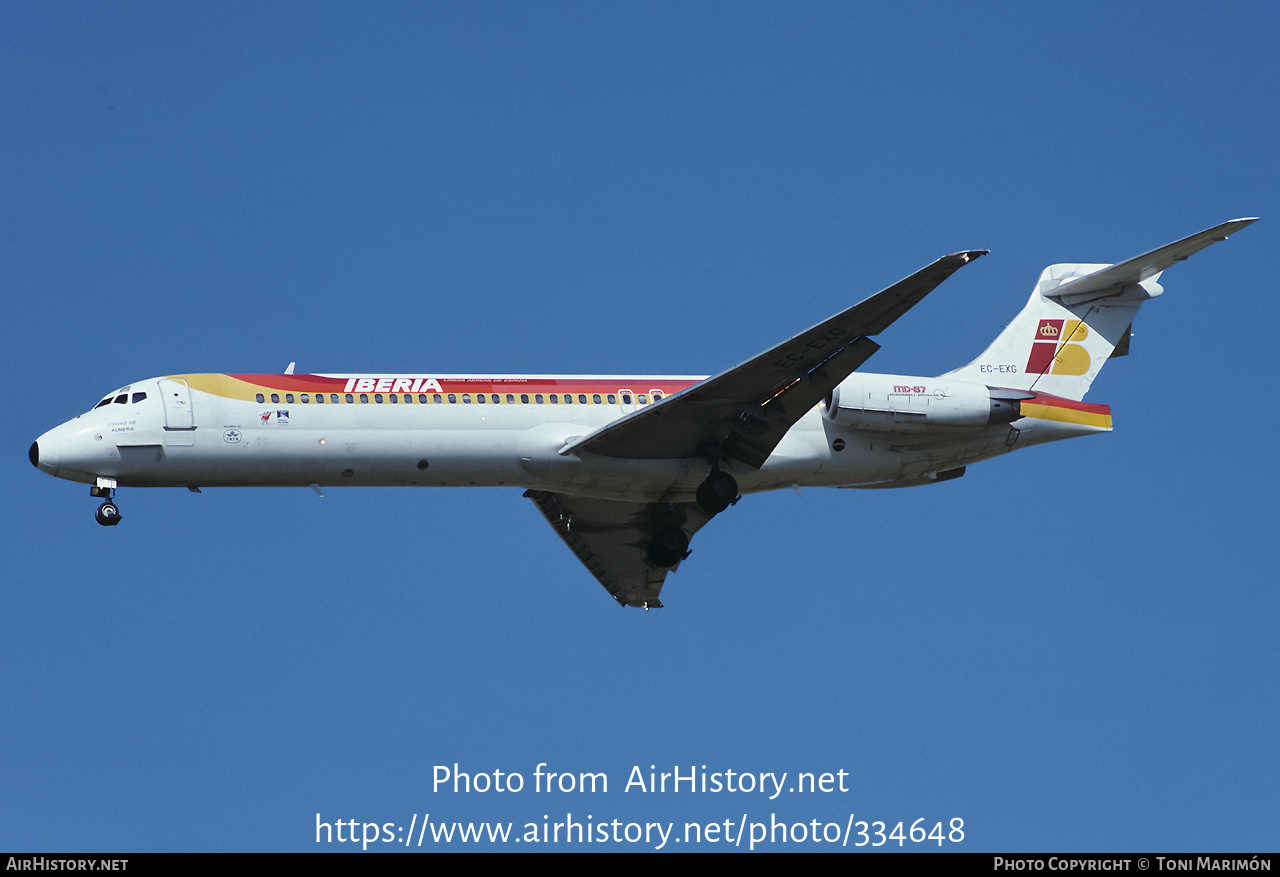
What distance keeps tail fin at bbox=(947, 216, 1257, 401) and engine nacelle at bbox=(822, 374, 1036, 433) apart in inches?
81.9

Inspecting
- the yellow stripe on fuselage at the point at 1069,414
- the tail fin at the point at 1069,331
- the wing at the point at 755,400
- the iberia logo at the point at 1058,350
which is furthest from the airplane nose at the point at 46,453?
the iberia logo at the point at 1058,350

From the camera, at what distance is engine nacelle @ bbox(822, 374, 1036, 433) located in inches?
1012

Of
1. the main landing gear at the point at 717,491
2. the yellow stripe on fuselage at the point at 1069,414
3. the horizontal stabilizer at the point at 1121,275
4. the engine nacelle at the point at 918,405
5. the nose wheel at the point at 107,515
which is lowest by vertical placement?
the nose wheel at the point at 107,515

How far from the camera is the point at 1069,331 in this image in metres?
28.2

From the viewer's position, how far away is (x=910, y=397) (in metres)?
25.8

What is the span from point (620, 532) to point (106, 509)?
9.94m

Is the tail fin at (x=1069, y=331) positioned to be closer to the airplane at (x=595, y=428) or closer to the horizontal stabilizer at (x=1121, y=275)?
the horizontal stabilizer at (x=1121, y=275)

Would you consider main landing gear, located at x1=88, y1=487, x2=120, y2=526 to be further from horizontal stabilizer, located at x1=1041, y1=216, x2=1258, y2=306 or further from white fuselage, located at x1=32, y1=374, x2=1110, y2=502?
horizontal stabilizer, located at x1=1041, y1=216, x2=1258, y2=306

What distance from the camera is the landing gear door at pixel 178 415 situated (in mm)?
24672

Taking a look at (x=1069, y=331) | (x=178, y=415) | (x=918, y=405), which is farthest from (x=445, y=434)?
(x=1069, y=331)

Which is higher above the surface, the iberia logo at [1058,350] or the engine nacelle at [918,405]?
the iberia logo at [1058,350]

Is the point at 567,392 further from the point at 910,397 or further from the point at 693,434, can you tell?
the point at 910,397

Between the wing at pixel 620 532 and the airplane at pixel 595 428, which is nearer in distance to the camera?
the airplane at pixel 595 428
